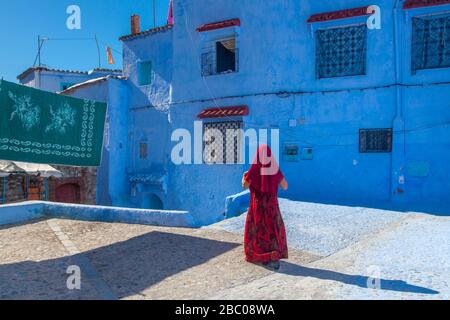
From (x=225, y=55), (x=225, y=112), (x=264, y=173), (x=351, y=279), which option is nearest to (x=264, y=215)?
(x=264, y=173)

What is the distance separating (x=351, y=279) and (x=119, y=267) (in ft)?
10.3

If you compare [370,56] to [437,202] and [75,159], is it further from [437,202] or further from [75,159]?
[75,159]

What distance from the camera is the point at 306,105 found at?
39.3 ft

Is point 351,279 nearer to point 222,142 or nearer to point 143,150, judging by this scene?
point 222,142

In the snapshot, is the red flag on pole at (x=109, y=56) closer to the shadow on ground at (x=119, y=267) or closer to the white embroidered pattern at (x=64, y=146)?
the white embroidered pattern at (x=64, y=146)

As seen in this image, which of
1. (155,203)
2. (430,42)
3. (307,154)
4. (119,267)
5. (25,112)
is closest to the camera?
(119,267)

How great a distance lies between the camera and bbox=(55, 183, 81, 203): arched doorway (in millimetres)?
16658

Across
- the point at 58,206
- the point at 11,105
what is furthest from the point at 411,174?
the point at 11,105

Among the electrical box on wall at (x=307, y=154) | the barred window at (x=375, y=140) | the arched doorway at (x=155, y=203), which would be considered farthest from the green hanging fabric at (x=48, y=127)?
the barred window at (x=375, y=140)

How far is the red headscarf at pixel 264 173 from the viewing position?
523 cm

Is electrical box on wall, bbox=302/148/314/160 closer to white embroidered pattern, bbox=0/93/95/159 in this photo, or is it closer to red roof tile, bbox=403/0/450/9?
red roof tile, bbox=403/0/450/9

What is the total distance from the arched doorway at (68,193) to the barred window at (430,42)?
14.5 metres

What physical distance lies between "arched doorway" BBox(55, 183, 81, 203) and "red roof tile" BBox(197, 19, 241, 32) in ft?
30.1
